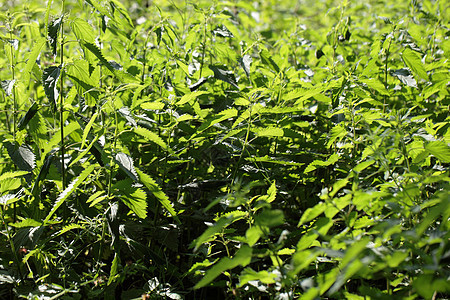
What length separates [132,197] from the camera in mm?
1480

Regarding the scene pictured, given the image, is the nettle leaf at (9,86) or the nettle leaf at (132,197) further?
the nettle leaf at (9,86)

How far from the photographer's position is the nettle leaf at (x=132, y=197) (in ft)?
4.80

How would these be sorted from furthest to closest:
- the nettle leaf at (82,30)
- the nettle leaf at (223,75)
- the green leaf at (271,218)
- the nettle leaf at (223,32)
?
1. the nettle leaf at (223,32)
2. the nettle leaf at (223,75)
3. the nettle leaf at (82,30)
4. the green leaf at (271,218)

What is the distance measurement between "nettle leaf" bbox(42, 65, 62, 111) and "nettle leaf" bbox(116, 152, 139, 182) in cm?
32

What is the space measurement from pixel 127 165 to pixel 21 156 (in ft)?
1.96

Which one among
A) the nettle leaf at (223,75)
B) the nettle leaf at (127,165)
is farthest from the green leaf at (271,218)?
the nettle leaf at (223,75)

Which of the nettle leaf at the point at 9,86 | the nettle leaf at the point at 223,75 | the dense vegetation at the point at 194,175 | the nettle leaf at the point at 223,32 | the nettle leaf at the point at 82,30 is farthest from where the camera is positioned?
the nettle leaf at the point at 223,32

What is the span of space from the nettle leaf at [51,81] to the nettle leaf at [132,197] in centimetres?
39

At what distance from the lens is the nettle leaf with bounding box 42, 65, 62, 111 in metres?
1.44

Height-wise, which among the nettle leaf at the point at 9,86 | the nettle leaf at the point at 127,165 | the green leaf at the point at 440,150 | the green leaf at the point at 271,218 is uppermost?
the nettle leaf at the point at 9,86

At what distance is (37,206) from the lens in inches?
69.2

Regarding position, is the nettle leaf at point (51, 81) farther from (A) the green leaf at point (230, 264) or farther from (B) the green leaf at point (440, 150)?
(B) the green leaf at point (440, 150)

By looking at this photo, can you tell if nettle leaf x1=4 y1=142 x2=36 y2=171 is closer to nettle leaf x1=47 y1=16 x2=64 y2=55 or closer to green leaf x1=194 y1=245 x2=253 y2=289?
nettle leaf x1=47 y1=16 x2=64 y2=55

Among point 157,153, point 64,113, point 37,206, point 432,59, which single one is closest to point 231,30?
point 157,153
